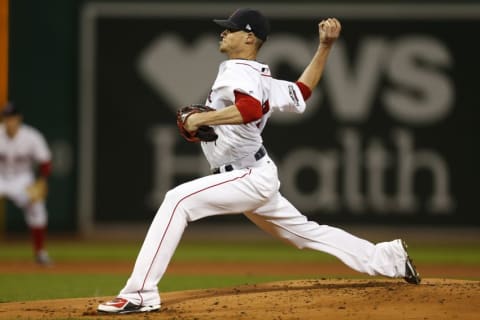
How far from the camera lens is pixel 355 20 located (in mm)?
13289

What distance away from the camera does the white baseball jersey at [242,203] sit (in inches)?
201

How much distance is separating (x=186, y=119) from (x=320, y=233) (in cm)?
113

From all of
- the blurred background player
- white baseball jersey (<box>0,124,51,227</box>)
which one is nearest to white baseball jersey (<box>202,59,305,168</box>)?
the blurred background player

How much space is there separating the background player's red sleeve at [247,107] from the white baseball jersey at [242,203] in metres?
0.03

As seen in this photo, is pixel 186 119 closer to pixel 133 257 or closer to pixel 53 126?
pixel 133 257

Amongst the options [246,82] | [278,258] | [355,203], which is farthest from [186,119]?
[355,203]

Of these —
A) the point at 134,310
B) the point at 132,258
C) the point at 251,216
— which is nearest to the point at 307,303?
the point at 251,216

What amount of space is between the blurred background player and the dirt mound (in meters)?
5.06

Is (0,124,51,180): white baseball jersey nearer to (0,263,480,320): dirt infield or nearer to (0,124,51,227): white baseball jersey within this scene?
(0,124,51,227): white baseball jersey

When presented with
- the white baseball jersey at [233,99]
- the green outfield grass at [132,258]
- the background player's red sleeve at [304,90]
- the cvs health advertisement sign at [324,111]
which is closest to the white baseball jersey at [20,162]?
the green outfield grass at [132,258]

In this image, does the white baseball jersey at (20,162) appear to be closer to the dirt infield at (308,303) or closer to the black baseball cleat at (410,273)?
the dirt infield at (308,303)

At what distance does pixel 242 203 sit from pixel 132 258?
6.05 metres

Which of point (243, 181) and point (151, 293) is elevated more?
point (243, 181)

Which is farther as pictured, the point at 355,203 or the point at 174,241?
the point at 355,203
